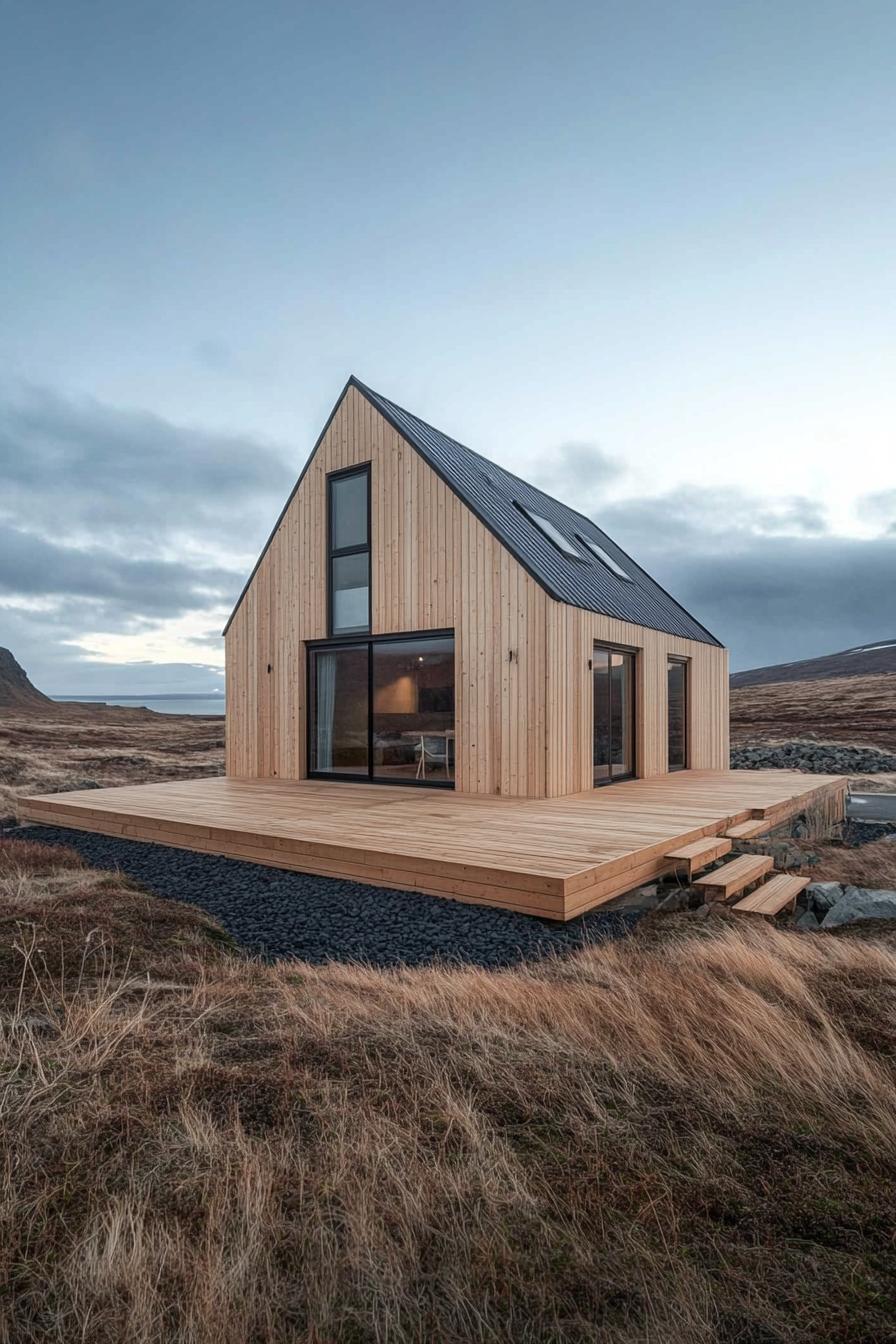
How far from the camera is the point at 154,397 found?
21.2 metres

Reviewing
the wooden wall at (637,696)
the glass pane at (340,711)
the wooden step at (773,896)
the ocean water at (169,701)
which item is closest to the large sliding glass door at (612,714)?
the wooden wall at (637,696)

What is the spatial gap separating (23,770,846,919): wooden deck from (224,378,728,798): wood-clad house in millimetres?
538

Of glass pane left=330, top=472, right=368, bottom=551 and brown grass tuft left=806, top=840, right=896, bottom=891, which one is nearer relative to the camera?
brown grass tuft left=806, top=840, right=896, bottom=891

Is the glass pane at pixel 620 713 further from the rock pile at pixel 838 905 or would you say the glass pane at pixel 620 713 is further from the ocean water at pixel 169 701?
the ocean water at pixel 169 701

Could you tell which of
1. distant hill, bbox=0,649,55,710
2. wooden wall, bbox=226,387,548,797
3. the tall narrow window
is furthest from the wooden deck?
distant hill, bbox=0,649,55,710

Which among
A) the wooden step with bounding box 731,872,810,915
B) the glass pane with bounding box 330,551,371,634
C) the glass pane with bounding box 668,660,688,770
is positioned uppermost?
the glass pane with bounding box 330,551,371,634

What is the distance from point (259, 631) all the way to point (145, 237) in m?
8.35

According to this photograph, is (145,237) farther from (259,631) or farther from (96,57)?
(259,631)

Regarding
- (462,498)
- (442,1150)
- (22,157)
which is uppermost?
(22,157)

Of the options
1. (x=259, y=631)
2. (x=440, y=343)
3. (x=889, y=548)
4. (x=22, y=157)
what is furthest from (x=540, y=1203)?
(x=889, y=548)

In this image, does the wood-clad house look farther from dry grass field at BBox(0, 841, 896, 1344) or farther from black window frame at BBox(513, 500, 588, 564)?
dry grass field at BBox(0, 841, 896, 1344)

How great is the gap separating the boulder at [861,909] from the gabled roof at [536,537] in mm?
4178

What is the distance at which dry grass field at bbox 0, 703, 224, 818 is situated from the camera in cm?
1340

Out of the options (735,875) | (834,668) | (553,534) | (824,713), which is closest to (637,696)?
(553,534)
